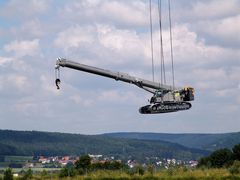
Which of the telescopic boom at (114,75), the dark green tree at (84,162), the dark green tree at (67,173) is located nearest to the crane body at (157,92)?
the telescopic boom at (114,75)

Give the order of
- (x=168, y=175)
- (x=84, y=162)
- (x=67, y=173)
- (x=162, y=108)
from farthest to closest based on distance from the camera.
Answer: (x=84, y=162) < (x=67, y=173) < (x=168, y=175) < (x=162, y=108)

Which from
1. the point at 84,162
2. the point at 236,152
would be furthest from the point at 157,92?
the point at 236,152

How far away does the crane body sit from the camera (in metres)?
48.9

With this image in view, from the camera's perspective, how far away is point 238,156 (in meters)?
110

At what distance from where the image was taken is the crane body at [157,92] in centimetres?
4888

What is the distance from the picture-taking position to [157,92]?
51562mm

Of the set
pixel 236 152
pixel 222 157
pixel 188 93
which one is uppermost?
pixel 188 93

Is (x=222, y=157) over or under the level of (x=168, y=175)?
over

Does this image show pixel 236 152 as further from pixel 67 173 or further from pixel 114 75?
pixel 114 75

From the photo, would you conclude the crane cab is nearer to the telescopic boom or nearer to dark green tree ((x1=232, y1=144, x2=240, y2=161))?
the telescopic boom

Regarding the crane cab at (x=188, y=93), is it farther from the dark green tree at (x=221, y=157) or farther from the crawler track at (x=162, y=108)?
the dark green tree at (x=221, y=157)

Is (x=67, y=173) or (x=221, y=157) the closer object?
(x=67, y=173)

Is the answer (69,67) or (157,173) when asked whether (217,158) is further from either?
(69,67)

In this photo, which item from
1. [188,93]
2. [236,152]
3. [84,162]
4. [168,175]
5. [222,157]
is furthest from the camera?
[222,157]
